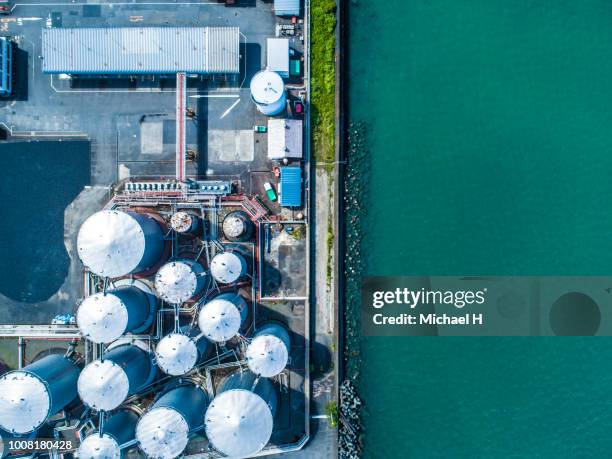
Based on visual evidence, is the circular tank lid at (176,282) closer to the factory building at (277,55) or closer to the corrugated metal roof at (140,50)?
the corrugated metal roof at (140,50)

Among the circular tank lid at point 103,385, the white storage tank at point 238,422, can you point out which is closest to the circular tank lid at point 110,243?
the circular tank lid at point 103,385

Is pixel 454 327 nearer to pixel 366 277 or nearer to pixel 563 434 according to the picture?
pixel 366 277

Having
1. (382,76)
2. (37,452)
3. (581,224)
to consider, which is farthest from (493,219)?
(37,452)

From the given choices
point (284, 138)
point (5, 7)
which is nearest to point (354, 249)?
→ point (284, 138)

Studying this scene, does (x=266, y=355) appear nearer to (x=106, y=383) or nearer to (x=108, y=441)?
(x=106, y=383)

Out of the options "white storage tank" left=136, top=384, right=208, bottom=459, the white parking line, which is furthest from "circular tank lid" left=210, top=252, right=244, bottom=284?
the white parking line

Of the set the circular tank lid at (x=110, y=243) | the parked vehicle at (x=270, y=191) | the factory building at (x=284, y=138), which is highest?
the factory building at (x=284, y=138)
